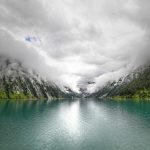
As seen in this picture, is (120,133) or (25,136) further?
(120,133)

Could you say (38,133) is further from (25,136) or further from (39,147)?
(39,147)

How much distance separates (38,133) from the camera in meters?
85.4

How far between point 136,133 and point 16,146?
4847 centimetres

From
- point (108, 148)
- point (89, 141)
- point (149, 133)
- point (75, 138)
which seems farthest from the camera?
point (149, 133)

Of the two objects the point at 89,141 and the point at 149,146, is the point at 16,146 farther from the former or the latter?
the point at 149,146

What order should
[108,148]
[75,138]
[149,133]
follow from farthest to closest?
1. [149,133]
2. [75,138]
3. [108,148]

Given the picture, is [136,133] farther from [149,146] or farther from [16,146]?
[16,146]

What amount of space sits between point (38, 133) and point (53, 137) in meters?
9.11

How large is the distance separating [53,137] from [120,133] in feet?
91.7

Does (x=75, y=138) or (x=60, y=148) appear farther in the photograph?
(x=75, y=138)

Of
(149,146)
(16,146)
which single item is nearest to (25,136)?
(16,146)

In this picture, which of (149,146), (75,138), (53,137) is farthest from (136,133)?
(53,137)

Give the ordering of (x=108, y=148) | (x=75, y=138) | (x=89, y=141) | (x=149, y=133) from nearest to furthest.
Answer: (x=108, y=148), (x=89, y=141), (x=75, y=138), (x=149, y=133)

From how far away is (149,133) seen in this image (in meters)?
85.2
